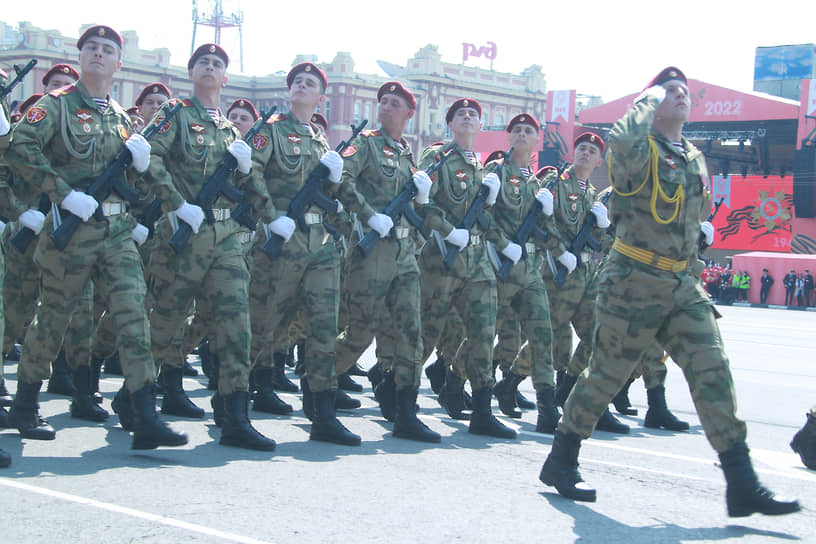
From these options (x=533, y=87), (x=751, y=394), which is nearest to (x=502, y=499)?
(x=751, y=394)

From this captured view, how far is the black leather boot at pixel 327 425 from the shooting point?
20.6 feet

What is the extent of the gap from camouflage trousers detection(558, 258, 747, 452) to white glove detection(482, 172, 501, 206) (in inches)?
93.5

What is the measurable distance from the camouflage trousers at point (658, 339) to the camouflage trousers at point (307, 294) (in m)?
1.79

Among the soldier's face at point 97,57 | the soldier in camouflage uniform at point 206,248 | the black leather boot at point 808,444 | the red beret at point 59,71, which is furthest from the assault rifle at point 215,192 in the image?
the black leather boot at point 808,444

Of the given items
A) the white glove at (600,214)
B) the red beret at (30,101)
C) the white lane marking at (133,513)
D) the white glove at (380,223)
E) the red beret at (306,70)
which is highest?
the red beret at (306,70)

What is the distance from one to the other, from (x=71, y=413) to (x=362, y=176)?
98.6 inches

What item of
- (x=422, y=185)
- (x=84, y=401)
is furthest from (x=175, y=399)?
(x=422, y=185)

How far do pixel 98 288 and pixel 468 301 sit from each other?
8.32 feet

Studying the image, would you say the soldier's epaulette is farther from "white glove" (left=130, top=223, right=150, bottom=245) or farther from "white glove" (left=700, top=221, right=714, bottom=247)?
"white glove" (left=700, top=221, right=714, bottom=247)

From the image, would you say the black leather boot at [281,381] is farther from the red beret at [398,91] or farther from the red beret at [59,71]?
the red beret at [59,71]

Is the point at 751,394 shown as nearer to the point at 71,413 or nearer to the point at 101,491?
the point at 71,413

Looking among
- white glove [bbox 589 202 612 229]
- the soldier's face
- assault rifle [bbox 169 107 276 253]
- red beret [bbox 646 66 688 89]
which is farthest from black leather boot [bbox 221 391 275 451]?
white glove [bbox 589 202 612 229]

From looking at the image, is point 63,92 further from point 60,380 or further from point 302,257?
point 60,380

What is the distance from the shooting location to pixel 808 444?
608 centimetres
